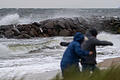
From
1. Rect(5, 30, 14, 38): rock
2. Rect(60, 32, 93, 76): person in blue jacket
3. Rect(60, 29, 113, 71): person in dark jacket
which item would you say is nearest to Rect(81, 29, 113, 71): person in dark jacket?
Rect(60, 29, 113, 71): person in dark jacket

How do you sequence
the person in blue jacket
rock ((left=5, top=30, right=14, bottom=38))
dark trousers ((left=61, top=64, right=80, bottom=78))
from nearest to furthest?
dark trousers ((left=61, top=64, right=80, bottom=78))
the person in blue jacket
rock ((left=5, top=30, right=14, bottom=38))

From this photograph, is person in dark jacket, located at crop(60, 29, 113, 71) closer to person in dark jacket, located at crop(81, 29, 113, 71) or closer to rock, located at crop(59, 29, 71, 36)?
person in dark jacket, located at crop(81, 29, 113, 71)

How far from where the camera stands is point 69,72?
6387mm

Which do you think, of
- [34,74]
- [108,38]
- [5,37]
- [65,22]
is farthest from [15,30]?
[34,74]

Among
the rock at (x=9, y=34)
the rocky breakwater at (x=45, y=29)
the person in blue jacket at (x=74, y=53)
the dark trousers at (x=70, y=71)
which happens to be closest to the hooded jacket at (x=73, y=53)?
the person in blue jacket at (x=74, y=53)

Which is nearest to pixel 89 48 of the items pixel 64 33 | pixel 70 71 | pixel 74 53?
pixel 74 53

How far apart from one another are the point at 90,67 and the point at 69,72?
4.23ft

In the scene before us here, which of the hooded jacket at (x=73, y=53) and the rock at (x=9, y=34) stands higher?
the hooded jacket at (x=73, y=53)

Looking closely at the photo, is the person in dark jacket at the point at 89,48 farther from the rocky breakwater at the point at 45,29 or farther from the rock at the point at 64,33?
the rock at the point at 64,33

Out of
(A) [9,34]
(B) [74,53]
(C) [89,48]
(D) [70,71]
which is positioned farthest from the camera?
(A) [9,34]

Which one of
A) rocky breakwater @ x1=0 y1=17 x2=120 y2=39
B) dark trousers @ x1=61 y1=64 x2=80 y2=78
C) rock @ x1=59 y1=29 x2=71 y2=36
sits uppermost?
dark trousers @ x1=61 y1=64 x2=80 y2=78

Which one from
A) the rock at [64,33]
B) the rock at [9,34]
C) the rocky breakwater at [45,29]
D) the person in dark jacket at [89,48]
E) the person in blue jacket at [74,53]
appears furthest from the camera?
the rock at [64,33]

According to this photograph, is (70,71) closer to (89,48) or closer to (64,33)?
(89,48)

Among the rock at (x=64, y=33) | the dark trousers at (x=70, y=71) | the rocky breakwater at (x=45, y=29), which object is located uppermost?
the dark trousers at (x=70, y=71)
